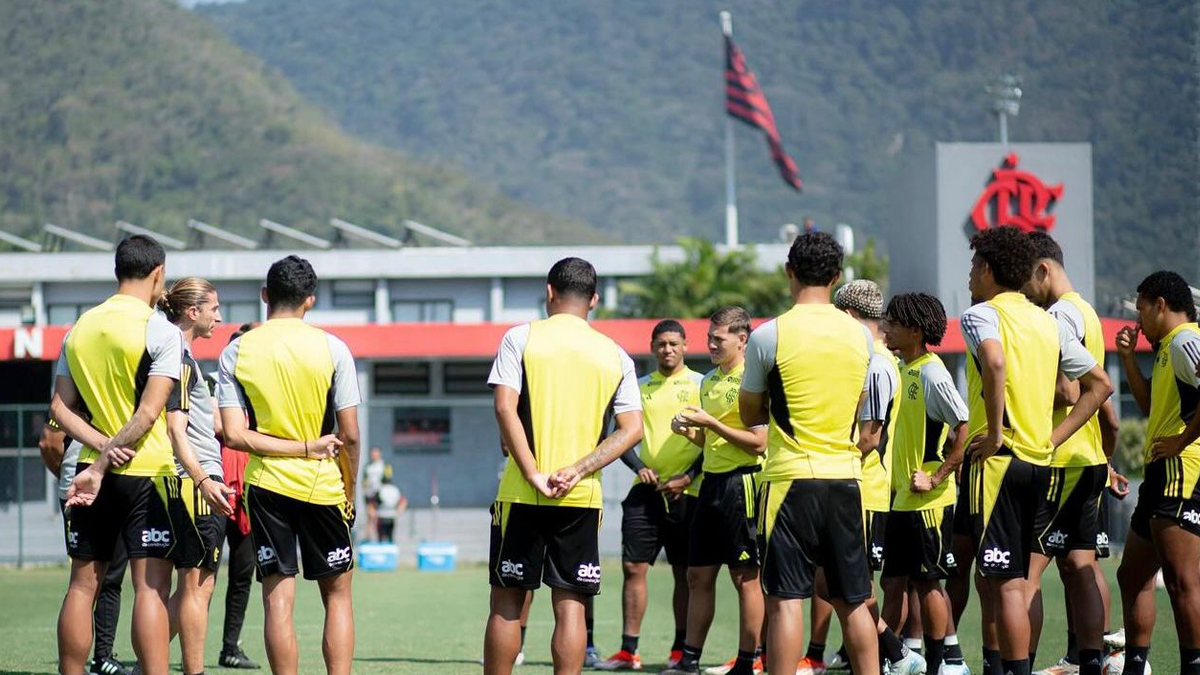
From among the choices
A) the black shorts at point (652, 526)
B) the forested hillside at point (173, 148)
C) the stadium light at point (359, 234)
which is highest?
the forested hillside at point (173, 148)

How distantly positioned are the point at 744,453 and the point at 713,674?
4.72ft

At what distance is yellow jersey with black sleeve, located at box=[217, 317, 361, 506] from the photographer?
6906 millimetres

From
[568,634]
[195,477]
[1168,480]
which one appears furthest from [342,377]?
[1168,480]

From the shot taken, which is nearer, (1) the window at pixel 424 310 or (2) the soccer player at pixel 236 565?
(2) the soccer player at pixel 236 565

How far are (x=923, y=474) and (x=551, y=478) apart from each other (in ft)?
8.31

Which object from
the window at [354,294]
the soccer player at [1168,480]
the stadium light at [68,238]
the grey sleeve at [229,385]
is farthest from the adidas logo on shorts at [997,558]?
the stadium light at [68,238]

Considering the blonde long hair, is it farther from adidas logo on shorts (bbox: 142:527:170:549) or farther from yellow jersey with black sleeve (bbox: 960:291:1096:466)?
yellow jersey with black sleeve (bbox: 960:291:1096:466)

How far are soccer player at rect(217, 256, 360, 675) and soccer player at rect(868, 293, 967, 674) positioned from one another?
3241 mm

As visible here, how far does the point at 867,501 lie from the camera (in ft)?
27.5

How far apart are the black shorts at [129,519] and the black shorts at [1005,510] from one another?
3915mm

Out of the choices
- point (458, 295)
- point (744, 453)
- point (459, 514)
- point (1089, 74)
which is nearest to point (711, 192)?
point (1089, 74)

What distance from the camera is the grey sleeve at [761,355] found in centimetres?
656

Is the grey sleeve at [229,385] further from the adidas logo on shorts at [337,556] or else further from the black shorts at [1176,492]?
the black shorts at [1176,492]

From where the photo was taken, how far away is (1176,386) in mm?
7582
